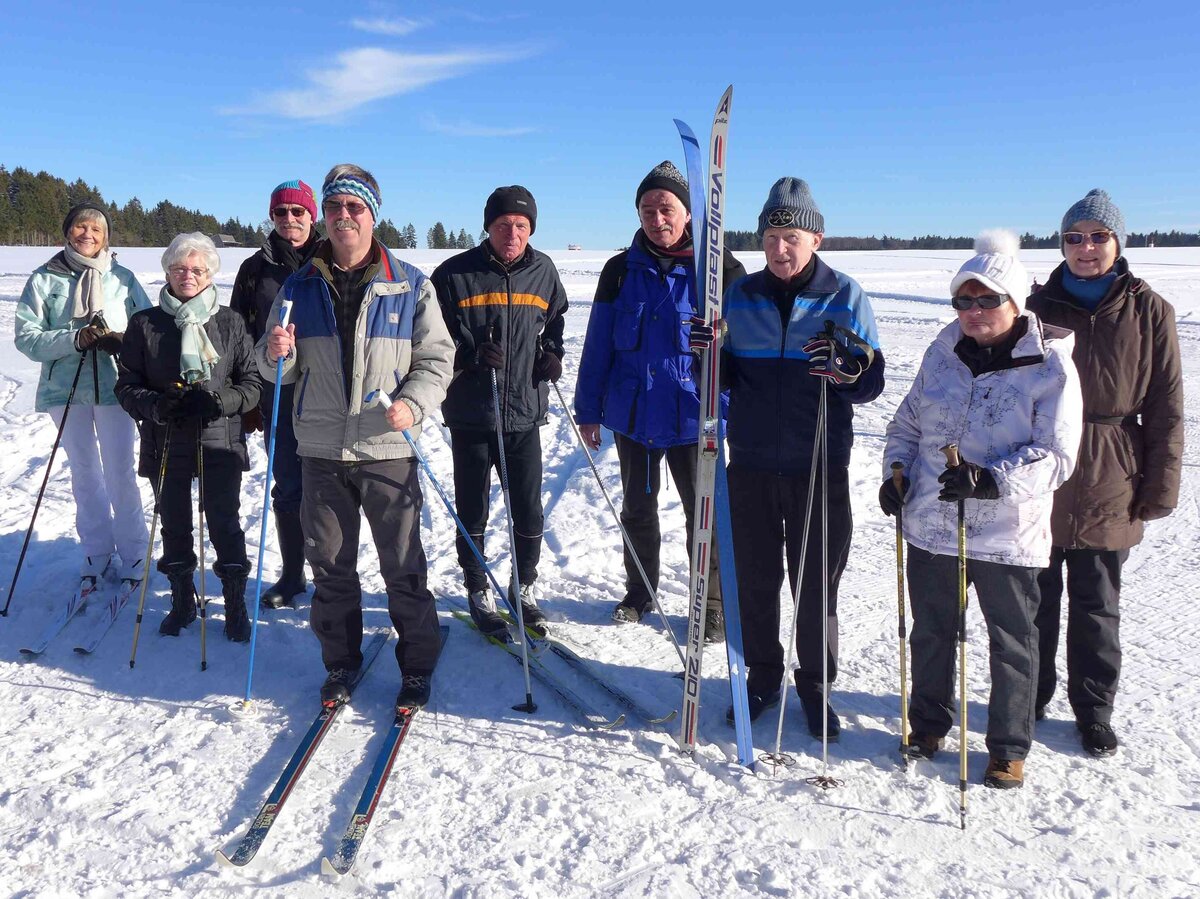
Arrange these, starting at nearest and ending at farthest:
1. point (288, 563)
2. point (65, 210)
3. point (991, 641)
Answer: point (991, 641), point (288, 563), point (65, 210)

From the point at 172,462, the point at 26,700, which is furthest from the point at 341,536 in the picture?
the point at 26,700

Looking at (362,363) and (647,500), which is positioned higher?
(362,363)

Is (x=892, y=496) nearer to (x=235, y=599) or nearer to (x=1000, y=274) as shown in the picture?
(x=1000, y=274)

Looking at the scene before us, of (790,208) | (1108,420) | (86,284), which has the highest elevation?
(790,208)

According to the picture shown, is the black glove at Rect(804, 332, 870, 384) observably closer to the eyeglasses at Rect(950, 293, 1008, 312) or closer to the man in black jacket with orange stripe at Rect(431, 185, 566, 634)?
the eyeglasses at Rect(950, 293, 1008, 312)

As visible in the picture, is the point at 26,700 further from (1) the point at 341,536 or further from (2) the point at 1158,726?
(2) the point at 1158,726

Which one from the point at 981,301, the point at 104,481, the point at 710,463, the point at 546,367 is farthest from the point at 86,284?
the point at 981,301

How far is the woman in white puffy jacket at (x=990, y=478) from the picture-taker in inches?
102

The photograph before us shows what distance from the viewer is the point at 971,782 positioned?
283cm

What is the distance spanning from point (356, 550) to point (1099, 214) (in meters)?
3.08

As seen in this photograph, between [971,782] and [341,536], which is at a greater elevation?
[341,536]

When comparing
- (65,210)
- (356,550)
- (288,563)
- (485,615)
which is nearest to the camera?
(356,550)

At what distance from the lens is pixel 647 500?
413 cm

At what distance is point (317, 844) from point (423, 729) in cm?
70
